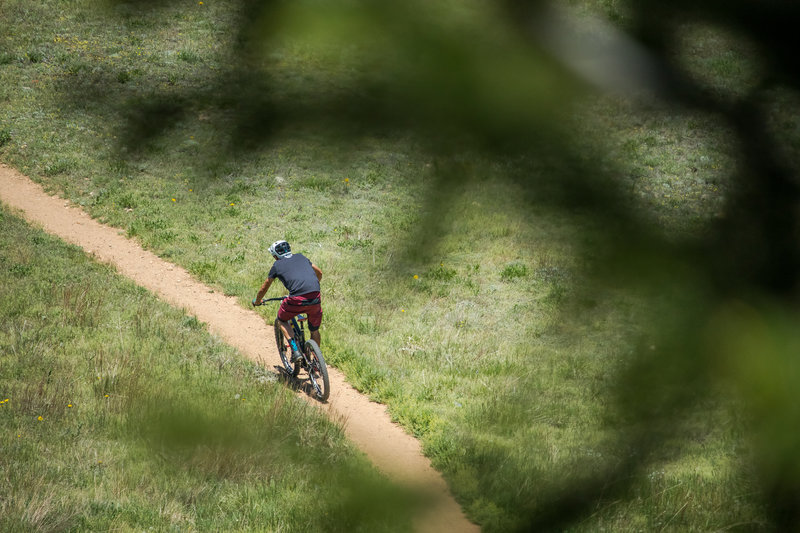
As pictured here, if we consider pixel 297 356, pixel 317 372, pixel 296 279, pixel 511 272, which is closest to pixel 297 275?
pixel 296 279

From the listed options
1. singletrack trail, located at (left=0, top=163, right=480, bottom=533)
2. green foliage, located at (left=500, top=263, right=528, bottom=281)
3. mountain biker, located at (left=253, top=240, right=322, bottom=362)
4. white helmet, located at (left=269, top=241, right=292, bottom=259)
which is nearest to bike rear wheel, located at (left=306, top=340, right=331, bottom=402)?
singletrack trail, located at (left=0, top=163, right=480, bottom=533)

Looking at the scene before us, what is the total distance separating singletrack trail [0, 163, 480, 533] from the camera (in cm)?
601

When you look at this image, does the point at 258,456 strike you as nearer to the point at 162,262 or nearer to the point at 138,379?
the point at 138,379

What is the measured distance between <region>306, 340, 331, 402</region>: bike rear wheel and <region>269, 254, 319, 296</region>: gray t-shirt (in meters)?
0.73

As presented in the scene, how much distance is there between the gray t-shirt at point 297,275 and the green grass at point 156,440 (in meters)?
1.22

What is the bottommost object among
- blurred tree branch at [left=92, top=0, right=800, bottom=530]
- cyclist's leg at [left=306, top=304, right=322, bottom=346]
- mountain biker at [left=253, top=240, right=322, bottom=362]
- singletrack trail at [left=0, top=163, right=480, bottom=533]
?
singletrack trail at [left=0, top=163, right=480, bottom=533]

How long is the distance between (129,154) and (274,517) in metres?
4.80

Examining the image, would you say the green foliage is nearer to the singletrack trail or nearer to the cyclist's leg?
the singletrack trail

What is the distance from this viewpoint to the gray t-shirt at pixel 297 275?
7676 mm

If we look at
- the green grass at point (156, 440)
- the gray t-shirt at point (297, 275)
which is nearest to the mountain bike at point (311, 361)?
the gray t-shirt at point (297, 275)

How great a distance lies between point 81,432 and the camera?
252 inches

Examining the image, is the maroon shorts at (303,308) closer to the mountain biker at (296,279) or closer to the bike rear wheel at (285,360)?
the mountain biker at (296,279)

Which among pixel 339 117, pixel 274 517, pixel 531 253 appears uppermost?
pixel 339 117

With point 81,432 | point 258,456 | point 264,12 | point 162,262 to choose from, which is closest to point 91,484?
point 81,432
